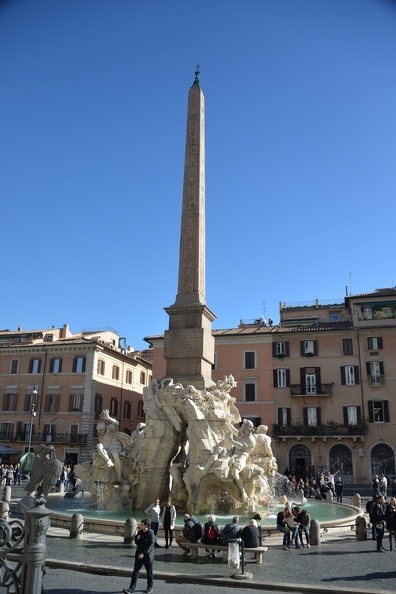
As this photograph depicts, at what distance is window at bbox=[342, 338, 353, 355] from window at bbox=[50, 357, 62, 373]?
18468 mm

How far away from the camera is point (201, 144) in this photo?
17.7 metres

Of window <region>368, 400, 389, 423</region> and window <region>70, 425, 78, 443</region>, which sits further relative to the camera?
window <region>70, 425, 78, 443</region>

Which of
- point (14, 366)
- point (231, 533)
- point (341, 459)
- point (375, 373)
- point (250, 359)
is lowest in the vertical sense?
point (231, 533)

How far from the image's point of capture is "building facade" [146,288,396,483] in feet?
102

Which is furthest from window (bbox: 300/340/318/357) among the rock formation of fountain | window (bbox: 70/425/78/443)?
the rock formation of fountain

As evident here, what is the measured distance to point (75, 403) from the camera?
35.1 meters

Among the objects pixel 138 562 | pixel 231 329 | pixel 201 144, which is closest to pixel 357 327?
pixel 231 329

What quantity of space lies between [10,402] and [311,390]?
784 inches

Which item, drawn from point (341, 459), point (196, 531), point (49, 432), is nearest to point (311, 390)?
point (341, 459)

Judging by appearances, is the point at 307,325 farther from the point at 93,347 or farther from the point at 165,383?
the point at 165,383

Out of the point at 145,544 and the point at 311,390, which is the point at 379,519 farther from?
the point at 311,390

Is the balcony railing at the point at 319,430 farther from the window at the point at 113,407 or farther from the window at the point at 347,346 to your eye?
the window at the point at 113,407

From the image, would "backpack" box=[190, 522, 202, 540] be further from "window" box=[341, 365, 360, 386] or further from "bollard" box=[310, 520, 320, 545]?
"window" box=[341, 365, 360, 386]

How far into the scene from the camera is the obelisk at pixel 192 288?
48.6 ft
